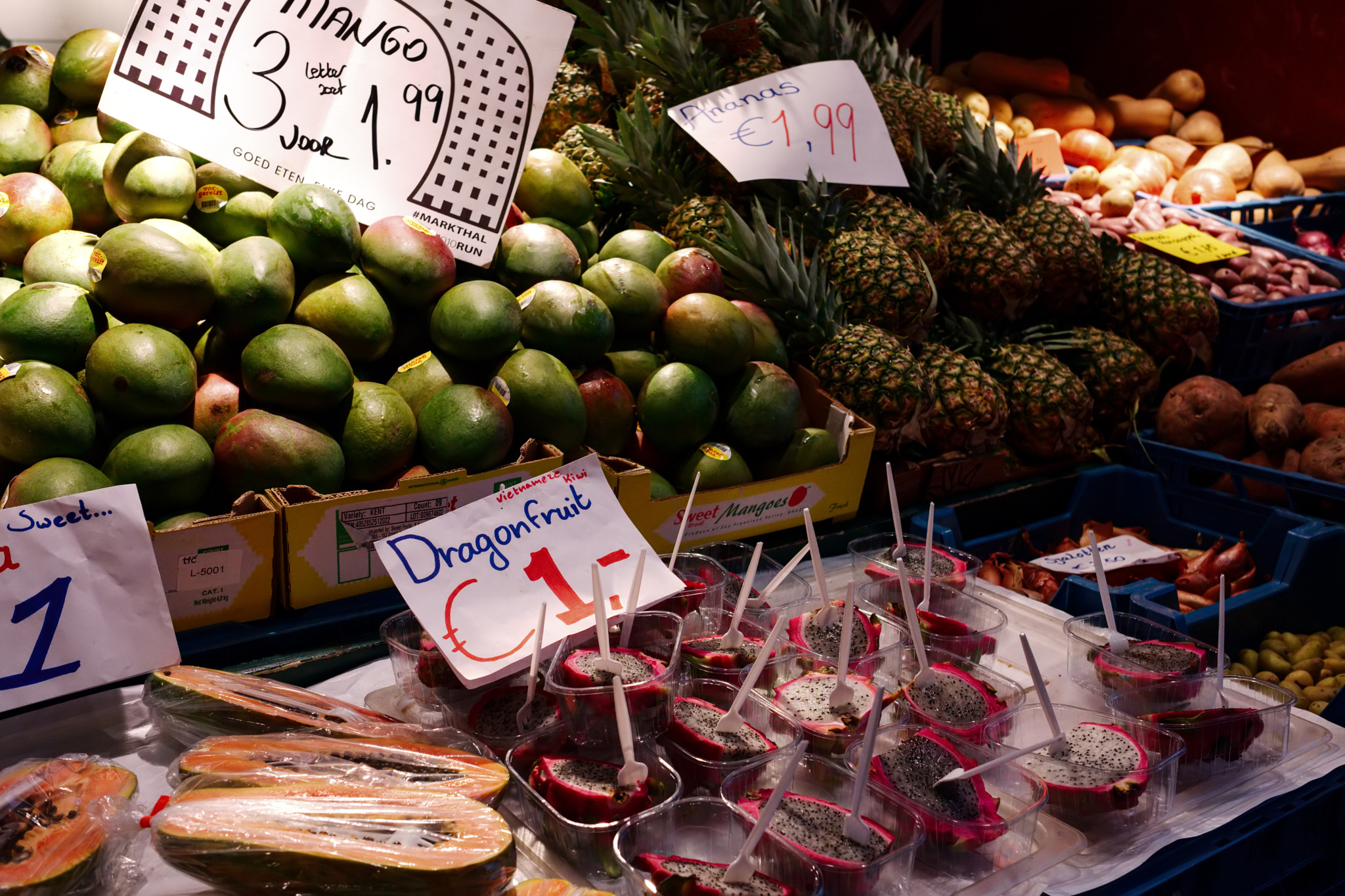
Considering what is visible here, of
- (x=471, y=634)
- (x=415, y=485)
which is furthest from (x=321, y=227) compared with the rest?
(x=471, y=634)

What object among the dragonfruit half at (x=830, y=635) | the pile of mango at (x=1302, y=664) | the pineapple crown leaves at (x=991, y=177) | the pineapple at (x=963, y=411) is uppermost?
the pineapple crown leaves at (x=991, y=177)

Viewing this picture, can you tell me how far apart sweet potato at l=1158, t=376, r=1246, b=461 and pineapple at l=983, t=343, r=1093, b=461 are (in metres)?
0.26

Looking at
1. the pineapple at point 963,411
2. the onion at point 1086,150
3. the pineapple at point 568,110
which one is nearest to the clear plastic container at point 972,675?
the pineapple at point 963,411

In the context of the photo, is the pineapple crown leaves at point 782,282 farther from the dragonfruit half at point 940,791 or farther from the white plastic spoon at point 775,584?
the dragonfruit half at point 940,791

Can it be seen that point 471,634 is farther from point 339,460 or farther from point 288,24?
point 288,24

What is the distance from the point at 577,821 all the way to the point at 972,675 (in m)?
0.76

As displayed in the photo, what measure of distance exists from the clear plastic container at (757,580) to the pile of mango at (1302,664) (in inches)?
40.4

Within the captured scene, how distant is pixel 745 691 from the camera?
145cm

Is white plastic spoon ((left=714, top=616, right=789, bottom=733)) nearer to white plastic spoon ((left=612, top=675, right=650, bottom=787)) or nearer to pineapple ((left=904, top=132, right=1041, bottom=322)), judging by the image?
white plastic spoon ((left=612, top=675, right=650, bottom=787))

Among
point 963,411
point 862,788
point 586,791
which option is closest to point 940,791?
point 862,788

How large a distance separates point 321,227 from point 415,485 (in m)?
0.62

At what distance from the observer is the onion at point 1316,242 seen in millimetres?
4578

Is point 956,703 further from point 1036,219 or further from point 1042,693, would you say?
point 1036,219

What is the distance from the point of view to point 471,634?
162 centimetres
